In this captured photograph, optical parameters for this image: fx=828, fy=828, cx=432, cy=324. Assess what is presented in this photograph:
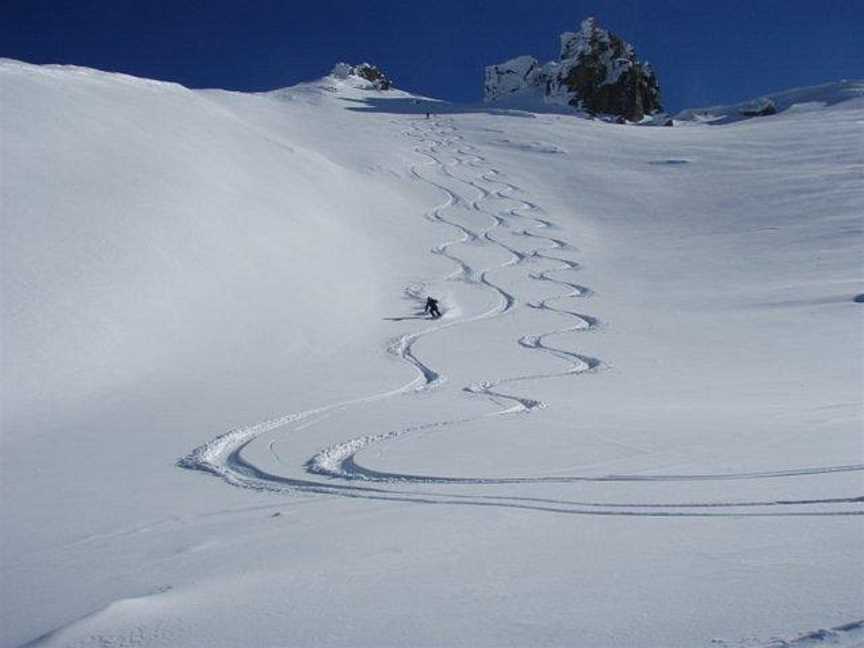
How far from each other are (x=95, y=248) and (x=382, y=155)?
23143 mm

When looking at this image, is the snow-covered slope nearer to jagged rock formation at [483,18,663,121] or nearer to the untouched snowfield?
jagged rock formation at [483,18,663,121]

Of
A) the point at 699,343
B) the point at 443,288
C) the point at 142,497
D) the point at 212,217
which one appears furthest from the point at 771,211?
the point at 142,497

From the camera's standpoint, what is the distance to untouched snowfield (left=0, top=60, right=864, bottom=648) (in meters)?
3.84

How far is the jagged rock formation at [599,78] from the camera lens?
235 ft

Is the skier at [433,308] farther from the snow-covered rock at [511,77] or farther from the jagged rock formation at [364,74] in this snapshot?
the snow-covered rock at [511,77]

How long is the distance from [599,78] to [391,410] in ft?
228

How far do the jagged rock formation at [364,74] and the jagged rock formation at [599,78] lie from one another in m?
10.5

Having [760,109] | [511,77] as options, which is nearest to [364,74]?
[511,77]

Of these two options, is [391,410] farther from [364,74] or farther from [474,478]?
[364,74]

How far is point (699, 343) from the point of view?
41.3ft

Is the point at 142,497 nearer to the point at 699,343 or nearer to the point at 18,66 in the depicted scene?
the point at 699,343

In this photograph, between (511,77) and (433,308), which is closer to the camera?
(433,308)

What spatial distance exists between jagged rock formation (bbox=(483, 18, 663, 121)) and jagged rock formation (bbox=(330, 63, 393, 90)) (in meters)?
10.5

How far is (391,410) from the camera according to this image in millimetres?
8852
